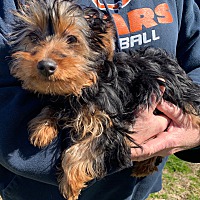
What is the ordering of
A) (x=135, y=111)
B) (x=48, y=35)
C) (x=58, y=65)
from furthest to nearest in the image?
(x=135, y=111) < (x=48, y=35) < (x=58, y=65)

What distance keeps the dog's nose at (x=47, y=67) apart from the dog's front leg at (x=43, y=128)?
30 cm

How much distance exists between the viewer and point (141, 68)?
2441mm

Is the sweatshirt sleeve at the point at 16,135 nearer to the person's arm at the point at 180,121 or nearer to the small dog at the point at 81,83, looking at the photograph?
the small dog at the point at 81,83

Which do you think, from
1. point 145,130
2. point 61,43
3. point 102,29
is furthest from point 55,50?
point 145,130

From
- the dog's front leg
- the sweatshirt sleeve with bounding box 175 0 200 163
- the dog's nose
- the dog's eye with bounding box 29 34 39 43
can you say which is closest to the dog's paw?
the dog's front leg

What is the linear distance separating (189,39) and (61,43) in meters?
0.92

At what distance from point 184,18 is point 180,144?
0.76 m

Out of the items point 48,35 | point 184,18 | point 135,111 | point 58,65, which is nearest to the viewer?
point 58,65

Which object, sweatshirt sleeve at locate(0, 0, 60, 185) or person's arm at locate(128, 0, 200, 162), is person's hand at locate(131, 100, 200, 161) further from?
sweatshirt sleeve at locate(0, 0, 60, 185)

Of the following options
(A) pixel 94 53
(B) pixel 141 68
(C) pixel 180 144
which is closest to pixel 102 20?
(A) pixel 94 53

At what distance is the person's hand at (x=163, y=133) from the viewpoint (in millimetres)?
2357

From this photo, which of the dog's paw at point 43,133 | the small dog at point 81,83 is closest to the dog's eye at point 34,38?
the small dog at point 81,83

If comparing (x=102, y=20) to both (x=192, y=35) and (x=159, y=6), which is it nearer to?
(x=159, y=6)

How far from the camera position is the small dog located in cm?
213
